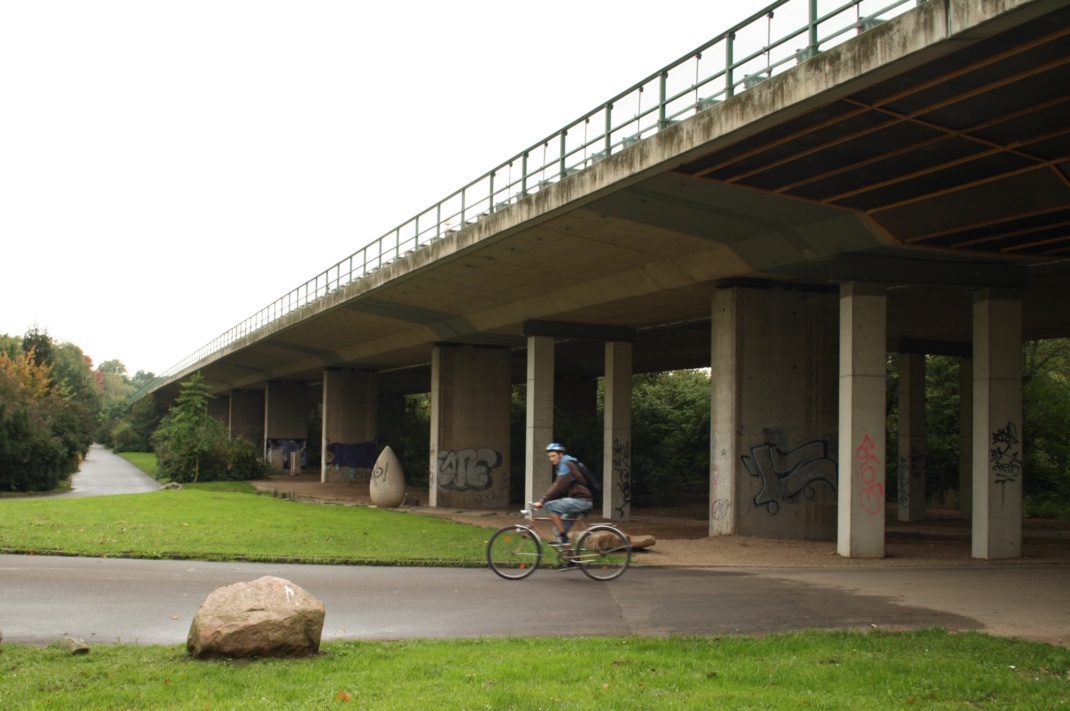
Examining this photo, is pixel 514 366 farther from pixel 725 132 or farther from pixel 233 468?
pixel 725 132

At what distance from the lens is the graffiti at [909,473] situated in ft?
102

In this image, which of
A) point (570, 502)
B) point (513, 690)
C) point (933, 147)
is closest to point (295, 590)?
point (513, 690)

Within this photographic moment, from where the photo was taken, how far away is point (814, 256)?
18.0m

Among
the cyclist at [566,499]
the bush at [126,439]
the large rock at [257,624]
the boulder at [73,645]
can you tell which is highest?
the cyclist at [566,499]

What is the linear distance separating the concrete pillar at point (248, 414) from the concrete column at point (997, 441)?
64.3 m

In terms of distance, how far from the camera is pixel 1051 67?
35.3 ft

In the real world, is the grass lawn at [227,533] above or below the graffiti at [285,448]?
above

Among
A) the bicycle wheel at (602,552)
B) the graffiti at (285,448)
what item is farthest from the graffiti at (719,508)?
the graffiti at (285,448)

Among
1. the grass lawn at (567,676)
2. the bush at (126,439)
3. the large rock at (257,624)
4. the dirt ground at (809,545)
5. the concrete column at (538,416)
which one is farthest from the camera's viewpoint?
the bush at (126,439)

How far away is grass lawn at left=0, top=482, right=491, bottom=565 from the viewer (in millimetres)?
14555

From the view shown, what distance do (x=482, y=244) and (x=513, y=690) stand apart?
16167 millimetres

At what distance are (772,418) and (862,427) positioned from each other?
318 cm

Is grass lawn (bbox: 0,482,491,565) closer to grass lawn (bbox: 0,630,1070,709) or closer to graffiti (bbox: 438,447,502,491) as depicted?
grass lawn (bbox: 0,630,1070,709)

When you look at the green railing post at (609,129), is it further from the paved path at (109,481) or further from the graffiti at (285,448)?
the graffiti at (285,448)
